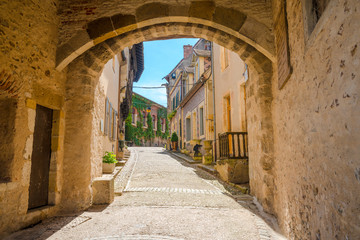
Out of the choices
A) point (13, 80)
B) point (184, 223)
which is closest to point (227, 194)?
point (184, 223)

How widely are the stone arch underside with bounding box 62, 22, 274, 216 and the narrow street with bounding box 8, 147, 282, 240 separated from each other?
1.37 ft

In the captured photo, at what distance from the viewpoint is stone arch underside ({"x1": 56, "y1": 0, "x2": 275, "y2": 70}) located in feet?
11.7

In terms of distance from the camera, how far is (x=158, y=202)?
405cm

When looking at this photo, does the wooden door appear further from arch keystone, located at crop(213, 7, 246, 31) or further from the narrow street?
arch keystone, located at crop(213, 7, 246, 31)

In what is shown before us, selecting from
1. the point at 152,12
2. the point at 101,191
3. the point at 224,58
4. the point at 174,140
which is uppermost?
the point at 224,58

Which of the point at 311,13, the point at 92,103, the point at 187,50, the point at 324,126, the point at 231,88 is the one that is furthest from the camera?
the point at 187,50

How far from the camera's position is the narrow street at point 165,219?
8.81 feet

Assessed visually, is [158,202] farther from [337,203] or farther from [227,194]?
[337,203]

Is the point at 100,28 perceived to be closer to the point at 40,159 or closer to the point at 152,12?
the point at 152,12

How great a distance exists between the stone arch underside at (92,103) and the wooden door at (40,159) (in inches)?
10.1

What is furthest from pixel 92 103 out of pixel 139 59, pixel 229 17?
pixel 139 59

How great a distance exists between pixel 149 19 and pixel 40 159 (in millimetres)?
2589

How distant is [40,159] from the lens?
11.3 feet

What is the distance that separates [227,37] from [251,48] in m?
0.44
